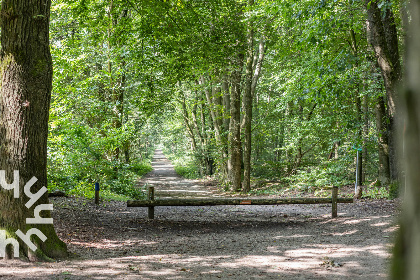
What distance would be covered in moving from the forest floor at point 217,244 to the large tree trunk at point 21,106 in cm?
68

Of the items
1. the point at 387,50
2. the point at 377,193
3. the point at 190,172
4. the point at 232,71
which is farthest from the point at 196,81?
the point at 190,172

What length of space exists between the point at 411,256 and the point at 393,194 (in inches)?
505

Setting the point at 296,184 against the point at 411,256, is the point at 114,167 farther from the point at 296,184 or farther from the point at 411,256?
the point at 411,256

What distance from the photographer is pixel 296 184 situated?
18.2 m

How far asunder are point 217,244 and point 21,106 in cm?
453

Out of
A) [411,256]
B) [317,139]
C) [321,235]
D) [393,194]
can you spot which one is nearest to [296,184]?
[317,139]

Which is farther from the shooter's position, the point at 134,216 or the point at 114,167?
the point at 114,167

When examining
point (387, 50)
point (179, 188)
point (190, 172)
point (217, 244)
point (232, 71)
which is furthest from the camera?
point (190, 172)

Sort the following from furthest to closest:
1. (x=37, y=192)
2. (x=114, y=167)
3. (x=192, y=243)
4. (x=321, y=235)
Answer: (x=114, y=167) < (x=321, y=235) < (x=192, y=243) < (x=37, y=192)

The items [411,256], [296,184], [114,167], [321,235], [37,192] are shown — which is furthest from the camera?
[296,184]

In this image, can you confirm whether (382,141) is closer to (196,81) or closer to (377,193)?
(377,193)

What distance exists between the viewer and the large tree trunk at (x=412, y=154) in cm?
59

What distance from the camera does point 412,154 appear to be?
589 mm

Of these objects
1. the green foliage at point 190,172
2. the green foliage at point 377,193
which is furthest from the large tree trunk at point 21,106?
the green foliage at point 190,172
